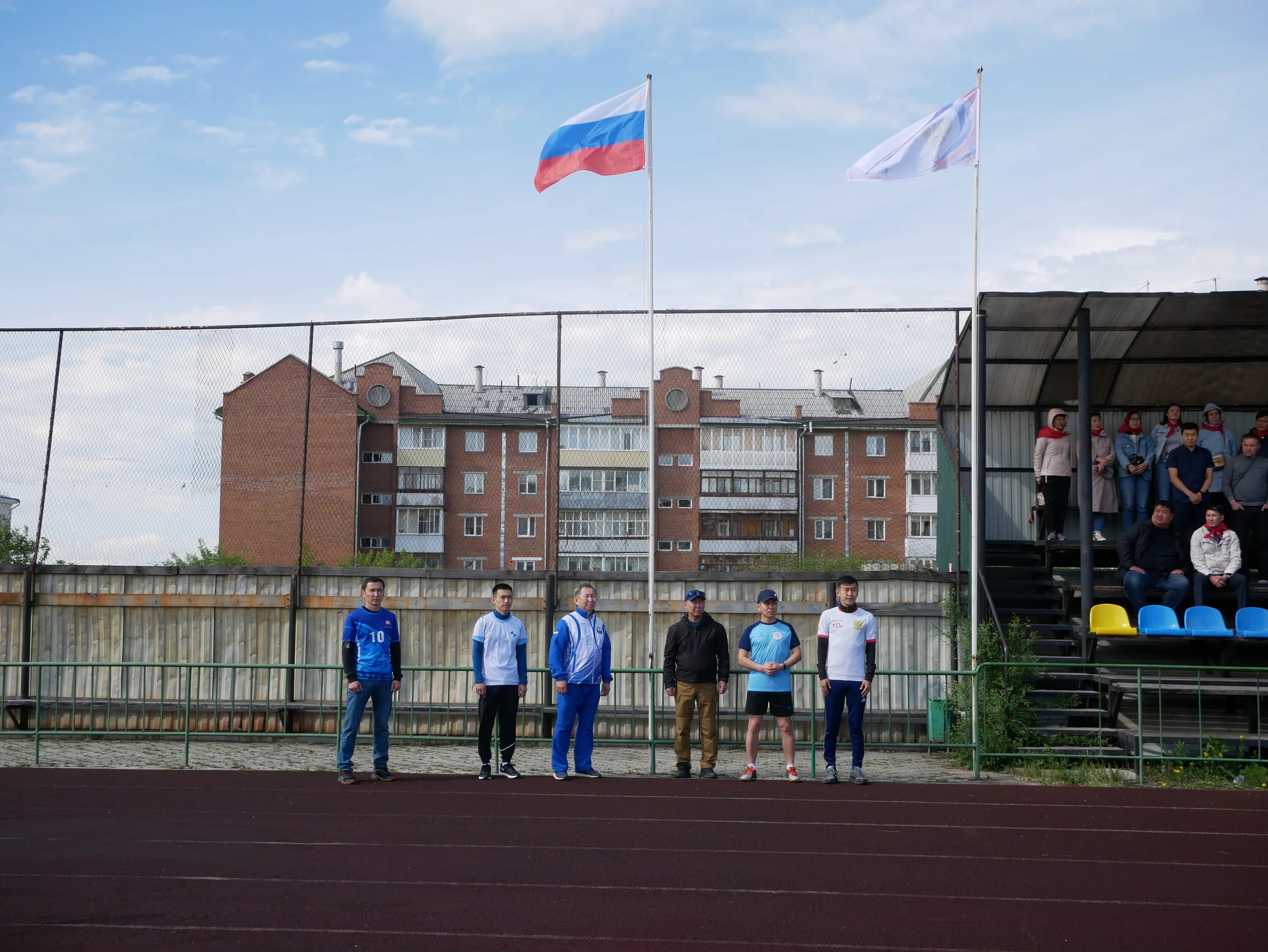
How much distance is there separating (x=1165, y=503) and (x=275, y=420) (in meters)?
10.8

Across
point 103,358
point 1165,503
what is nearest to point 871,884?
point 1165,503

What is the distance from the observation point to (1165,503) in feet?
46.3

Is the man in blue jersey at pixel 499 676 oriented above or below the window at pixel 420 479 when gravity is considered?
below

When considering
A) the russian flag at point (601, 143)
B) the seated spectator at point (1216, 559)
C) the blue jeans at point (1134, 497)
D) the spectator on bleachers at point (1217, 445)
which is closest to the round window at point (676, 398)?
the russian flag at point (601, 143)

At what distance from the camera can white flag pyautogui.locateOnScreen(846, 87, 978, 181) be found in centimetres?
1284

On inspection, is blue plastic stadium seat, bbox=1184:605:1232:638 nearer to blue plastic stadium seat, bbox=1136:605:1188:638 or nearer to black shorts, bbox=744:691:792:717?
blue plastic stadium seat, bbox=1136:605:1188:638

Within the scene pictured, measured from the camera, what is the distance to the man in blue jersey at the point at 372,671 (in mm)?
10570

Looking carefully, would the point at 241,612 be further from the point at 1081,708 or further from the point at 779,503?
the point at 1081,708

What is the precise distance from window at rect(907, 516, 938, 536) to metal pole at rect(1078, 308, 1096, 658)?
1.71m

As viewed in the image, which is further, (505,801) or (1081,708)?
(1081,708)

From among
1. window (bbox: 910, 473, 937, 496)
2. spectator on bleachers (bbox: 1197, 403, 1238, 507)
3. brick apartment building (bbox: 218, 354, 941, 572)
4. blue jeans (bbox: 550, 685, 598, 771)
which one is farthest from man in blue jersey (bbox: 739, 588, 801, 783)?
spectator on bleachers (bbox: 1197, 403, 1238, 507)

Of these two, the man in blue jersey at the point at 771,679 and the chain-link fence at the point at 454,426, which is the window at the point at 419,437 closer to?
the chain-link fence at the point at 454,426

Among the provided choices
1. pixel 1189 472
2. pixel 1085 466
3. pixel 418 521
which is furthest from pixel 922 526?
pixel 418 521

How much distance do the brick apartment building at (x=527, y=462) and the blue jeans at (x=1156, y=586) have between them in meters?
2.30
